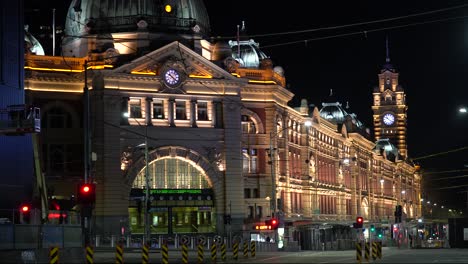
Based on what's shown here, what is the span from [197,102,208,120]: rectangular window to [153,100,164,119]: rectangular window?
4.19m

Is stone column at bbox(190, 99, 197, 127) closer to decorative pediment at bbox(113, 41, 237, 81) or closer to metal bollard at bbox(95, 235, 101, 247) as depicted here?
decorative pediment at bbox(113, 41, 237, 81)

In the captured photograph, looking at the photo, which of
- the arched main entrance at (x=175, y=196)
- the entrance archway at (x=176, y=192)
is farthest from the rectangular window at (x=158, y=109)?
the arched main entrance at (x=175, y=196)

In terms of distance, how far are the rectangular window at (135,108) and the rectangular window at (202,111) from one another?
265 inches

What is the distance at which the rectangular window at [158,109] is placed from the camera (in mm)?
101812

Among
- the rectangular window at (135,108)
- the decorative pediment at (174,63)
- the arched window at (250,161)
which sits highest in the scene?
the decorative pediment at (174,63)

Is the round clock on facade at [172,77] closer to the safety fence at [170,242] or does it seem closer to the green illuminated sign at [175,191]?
the green illuminated sign at [175,191]

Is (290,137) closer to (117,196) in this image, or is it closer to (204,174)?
(204,174)

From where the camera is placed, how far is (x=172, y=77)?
101312 mm

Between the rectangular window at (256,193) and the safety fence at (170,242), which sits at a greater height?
the rectangular window at (256,193)

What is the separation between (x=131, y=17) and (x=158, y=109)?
11.3 metres

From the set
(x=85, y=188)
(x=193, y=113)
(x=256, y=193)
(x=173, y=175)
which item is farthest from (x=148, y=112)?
(x=85, y=188)

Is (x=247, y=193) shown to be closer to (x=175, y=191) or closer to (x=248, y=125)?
(x=248, y=125)

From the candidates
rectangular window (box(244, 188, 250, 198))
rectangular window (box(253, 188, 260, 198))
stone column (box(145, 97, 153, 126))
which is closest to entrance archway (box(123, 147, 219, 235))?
stone column (box(145, 97, 153, 126))

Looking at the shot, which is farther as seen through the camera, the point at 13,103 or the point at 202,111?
the point at 202,111
